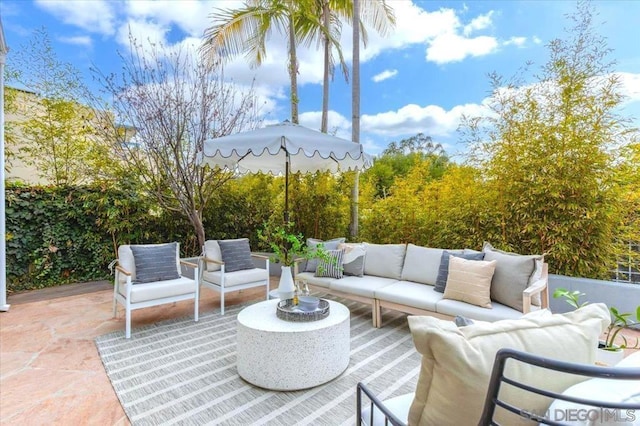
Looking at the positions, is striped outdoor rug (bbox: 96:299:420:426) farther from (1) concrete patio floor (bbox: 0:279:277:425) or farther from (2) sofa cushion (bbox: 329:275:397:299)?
(2) sofa cushion (bbox: 329:275:397:299)

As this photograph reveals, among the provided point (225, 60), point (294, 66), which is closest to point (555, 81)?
point (294, 66)

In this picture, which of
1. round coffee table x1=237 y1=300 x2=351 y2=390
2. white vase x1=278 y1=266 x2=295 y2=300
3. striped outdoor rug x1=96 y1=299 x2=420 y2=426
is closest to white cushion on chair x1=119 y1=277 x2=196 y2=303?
striped outdoor rug x1=96 y1=299 x2=420 y2=426

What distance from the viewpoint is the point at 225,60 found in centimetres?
661

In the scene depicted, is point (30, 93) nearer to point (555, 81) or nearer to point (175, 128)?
point (175, 128)

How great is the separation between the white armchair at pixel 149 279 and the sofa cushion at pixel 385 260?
2289 millimetres

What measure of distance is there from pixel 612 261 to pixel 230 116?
20.7 ft

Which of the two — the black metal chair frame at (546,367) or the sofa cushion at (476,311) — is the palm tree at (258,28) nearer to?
the sofa cushion at (476,311)

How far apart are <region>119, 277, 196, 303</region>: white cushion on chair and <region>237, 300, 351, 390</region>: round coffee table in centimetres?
154

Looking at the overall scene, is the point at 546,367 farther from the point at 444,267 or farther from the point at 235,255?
the point at 235,255

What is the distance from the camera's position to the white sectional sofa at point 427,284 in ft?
10.0

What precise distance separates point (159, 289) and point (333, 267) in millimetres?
2137

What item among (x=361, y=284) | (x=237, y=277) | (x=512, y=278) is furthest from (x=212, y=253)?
(x=512, y=278)

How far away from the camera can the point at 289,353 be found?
2539 mm

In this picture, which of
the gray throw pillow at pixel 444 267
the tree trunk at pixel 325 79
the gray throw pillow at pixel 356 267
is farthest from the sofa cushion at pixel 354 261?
the tree trunk at pixel 325 79
